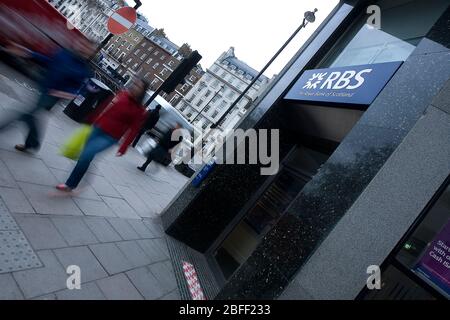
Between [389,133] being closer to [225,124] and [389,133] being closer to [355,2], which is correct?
[355,2]

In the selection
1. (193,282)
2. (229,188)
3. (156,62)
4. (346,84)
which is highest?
(156,62)

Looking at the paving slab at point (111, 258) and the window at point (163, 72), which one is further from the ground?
the window at point (163, 72)

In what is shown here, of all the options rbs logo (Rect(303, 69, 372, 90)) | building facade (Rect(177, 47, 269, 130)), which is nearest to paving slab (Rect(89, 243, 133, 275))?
rbs logo (Rect(303, 69, 372, 90))

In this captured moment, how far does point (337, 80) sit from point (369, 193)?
2491mm

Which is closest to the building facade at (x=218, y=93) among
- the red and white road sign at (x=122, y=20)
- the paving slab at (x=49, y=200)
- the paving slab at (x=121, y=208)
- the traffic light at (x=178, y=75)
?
the traffic light at (x=178, y=75)

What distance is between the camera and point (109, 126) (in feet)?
14.8

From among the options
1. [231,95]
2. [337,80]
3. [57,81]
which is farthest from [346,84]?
[231,95]

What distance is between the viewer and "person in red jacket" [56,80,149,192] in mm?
4488

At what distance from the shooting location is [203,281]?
17.2 ft

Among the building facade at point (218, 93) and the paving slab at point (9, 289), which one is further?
the building facade at point (218, 93)

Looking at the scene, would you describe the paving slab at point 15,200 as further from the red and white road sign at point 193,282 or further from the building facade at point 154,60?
the building facade at point 154,60

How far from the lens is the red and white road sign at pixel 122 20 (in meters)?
6.21

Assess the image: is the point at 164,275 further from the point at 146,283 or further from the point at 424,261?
the point at 424,261

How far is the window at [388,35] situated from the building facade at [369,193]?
0.03m
